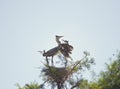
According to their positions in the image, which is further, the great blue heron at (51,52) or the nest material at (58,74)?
the great blue heron at (51,52)

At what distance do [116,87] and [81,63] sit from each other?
7970 mm

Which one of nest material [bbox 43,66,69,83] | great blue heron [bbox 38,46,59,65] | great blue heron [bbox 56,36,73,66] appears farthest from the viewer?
great blue heron [bbox 56,36,73,66]

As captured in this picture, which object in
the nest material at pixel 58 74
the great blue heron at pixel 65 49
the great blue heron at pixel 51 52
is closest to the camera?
the nest material at pixel 58 74

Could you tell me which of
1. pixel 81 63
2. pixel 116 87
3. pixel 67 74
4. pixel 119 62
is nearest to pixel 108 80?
pixel 116 87

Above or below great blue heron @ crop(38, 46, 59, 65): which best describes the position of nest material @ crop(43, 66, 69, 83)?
below

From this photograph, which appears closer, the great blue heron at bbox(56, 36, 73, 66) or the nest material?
the nest material

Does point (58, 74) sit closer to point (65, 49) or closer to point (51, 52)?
point (51, 52)

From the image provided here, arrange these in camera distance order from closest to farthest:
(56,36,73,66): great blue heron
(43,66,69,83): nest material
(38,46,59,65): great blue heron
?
1. (43,66,69,83): nest material
2. (38,46,59,65): great blue heron
3. (56,36,73,66): great blue heron

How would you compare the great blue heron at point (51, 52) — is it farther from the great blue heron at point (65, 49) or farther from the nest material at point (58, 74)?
the nest material at point (58, 74)

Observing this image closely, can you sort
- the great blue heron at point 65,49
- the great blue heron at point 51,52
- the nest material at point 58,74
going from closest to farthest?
the nest material at point 58,74
the great blue heron at point 51,52
the great blue heron at point 65,49

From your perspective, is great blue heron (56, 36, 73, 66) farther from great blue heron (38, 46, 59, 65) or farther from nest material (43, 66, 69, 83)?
nest material (43, 66, 69, 83)

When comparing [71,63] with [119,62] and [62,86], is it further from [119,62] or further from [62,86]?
[119,62]

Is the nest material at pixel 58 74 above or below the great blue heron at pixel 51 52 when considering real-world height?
below

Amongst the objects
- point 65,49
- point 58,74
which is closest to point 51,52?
point 65,49
